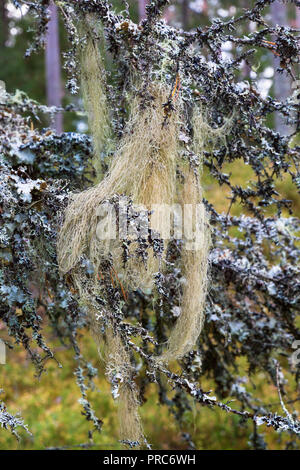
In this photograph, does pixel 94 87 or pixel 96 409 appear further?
pixel 96 409

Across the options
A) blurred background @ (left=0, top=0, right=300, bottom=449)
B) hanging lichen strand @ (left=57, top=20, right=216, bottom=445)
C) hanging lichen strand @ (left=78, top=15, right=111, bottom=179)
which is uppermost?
hanging lichen strand @ (left=78, top=15, right=111, bottom=179)

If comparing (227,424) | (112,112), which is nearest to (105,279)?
(112,112)

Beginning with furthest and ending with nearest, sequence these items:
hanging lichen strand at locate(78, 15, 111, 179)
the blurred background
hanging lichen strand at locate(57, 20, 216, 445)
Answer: the blurred background < hanging lichen strand at locate(78, 15, 111, 179) < hanging lichen strand at locate(57, 20, 216, 445)

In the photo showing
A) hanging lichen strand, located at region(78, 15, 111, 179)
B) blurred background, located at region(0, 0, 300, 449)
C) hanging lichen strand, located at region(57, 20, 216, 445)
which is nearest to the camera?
hanging lichen strand, located at region(57, 20, 216, 445)

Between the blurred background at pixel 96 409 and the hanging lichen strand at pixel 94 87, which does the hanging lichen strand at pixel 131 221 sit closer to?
the hanging lichen strand at pixel 94 87

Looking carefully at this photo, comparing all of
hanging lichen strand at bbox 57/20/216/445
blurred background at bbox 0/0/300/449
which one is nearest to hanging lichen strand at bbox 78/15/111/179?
hanging lichen strand at bbox 57/20/216/445

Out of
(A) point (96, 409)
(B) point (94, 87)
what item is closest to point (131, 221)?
(B) point (94, 87)

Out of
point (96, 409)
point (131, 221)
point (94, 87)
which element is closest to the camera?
point (131, 221)

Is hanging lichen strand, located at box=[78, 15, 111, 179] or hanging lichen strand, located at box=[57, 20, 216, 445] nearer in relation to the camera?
hanging lichen strand, located at box=[57, 20, 216, 445]

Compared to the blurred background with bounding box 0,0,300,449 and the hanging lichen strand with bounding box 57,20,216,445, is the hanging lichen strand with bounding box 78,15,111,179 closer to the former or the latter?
the hanging lichen strand with bounding box 57,20,216,445

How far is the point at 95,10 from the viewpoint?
1.92m

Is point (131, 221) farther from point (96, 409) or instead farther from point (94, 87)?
point (96, 409)

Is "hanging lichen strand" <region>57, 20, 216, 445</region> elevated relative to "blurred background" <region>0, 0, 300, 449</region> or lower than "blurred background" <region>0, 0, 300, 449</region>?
elevated

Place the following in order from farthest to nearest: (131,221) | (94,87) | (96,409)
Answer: (96,409) → (94,87) → (131,221)
